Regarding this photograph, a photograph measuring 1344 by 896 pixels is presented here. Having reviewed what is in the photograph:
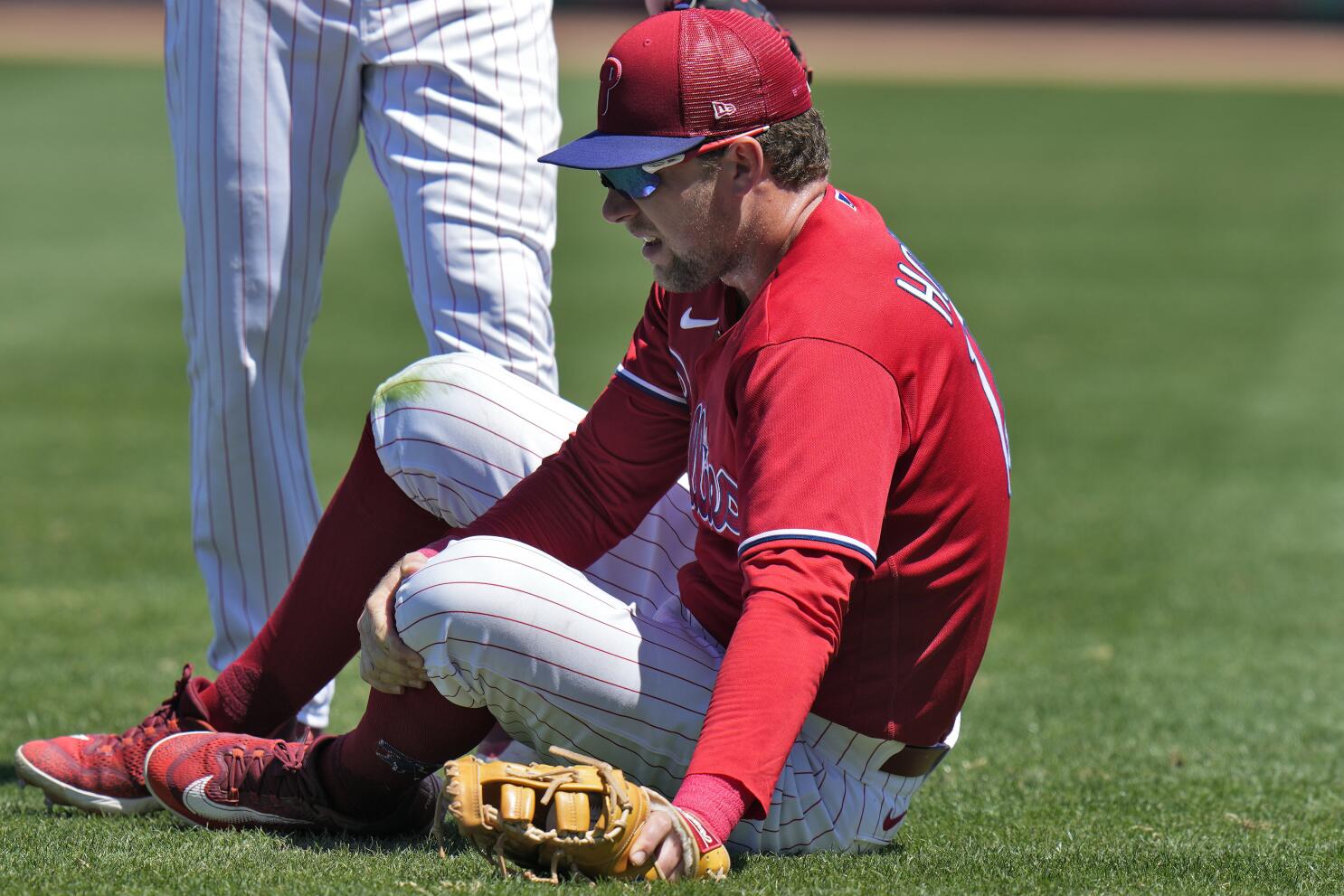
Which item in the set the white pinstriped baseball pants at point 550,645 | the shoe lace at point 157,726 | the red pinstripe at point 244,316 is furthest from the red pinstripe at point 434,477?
the red pinstripe at point 244,316

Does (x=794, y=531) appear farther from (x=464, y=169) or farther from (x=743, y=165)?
(x=464, y=169)

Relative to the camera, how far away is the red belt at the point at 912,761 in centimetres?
260

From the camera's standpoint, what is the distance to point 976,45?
2752 cm

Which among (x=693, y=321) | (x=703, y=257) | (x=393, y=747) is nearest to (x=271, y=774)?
(x=393, y=747)

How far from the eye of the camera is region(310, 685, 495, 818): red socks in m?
2.58

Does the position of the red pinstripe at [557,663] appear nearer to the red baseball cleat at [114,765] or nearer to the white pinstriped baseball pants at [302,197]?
the red baseball cleat at [114,765]

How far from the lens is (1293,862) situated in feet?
8.79

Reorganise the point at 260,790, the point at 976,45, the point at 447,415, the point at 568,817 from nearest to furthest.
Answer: the point at 568,817
the point at 260,790
the point at 447,415
the point at 976,45

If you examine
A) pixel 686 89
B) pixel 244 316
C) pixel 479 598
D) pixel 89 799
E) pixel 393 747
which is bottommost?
pixel 89 799

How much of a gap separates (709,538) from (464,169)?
1.07 m

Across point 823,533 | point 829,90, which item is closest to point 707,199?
point 823,533

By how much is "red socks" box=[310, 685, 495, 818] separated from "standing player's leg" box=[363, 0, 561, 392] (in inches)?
36.2

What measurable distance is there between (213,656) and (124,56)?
A: 2063cm

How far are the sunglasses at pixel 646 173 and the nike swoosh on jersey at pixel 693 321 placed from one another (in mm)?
277
